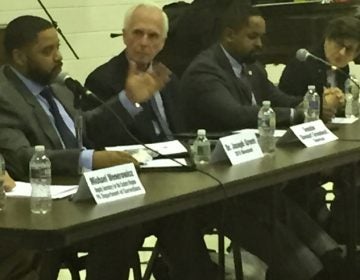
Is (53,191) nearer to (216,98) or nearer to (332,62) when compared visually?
(216,98)

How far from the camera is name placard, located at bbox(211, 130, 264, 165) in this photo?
3.22 m

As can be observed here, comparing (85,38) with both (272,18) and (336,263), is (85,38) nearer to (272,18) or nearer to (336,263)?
(272,18)

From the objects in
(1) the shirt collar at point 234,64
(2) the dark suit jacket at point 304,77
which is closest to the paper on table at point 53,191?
(1) the shirt collar at point 234,64

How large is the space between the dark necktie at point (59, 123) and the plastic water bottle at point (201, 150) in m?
0.47

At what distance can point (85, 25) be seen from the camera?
5.90 meters

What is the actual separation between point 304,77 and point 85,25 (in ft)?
5.53

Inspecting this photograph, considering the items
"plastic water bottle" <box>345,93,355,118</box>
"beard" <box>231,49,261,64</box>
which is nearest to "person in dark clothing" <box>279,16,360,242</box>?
"plastic water bottle" <box>345,93,355,118</box>

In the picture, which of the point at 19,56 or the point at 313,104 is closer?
the point at 19,56

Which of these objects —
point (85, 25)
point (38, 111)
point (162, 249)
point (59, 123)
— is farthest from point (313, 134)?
point (85, 25)

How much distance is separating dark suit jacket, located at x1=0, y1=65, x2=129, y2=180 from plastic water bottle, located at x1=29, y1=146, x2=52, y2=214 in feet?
0.80

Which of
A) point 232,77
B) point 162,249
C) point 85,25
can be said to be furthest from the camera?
point 85,25

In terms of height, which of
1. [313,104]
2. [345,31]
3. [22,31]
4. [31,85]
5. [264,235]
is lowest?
[264,235]

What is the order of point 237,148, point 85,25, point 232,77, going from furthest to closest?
point 85,25, point 232,77, point 237,148

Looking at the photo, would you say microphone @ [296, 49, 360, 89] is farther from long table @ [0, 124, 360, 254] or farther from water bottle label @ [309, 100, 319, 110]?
long table @ [0, 124, 360, 254]
